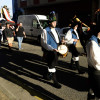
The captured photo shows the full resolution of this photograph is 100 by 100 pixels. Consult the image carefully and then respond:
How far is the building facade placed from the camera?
18297 millimetres

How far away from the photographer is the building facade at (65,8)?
60.0ft

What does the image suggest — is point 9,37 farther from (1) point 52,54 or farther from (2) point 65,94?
(2) point 65,94

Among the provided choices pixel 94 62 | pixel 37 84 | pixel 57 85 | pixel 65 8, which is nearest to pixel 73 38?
pixel 57 85

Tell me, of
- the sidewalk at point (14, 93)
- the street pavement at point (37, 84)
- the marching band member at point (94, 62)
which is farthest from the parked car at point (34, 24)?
the marching band member at point (94, 62)

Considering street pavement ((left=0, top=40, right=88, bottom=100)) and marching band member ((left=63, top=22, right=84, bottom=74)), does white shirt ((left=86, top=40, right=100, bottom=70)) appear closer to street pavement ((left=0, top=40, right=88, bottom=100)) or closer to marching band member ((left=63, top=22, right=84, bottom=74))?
street pavement ((left=0, top=40, right=88, bottom=100))

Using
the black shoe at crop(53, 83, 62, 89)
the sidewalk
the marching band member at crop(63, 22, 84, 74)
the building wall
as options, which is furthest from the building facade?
the sidewalk

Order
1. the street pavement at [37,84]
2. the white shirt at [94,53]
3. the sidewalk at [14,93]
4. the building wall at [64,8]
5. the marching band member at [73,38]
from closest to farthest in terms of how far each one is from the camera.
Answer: the white shirt at [94,53], the sidewalk at [14,93], the street pavement at [37,84], the marching band member at [73,38], the building wall at [64,8]

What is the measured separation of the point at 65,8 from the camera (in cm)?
2161

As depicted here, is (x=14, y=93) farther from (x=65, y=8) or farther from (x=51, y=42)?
(x=65, y=8)

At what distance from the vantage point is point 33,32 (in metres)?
14.6

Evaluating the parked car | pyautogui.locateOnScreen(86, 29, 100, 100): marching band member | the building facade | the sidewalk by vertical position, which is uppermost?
the building facade

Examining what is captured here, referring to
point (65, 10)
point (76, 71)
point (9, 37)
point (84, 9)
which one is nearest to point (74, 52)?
point (76, 71)

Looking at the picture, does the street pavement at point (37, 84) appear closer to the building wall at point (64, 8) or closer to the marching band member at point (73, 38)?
the marching band member at point (73, 38)

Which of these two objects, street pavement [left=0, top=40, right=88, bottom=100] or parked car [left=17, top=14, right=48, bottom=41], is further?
parked car [left=17, top=14, right=48, bottom=41]
